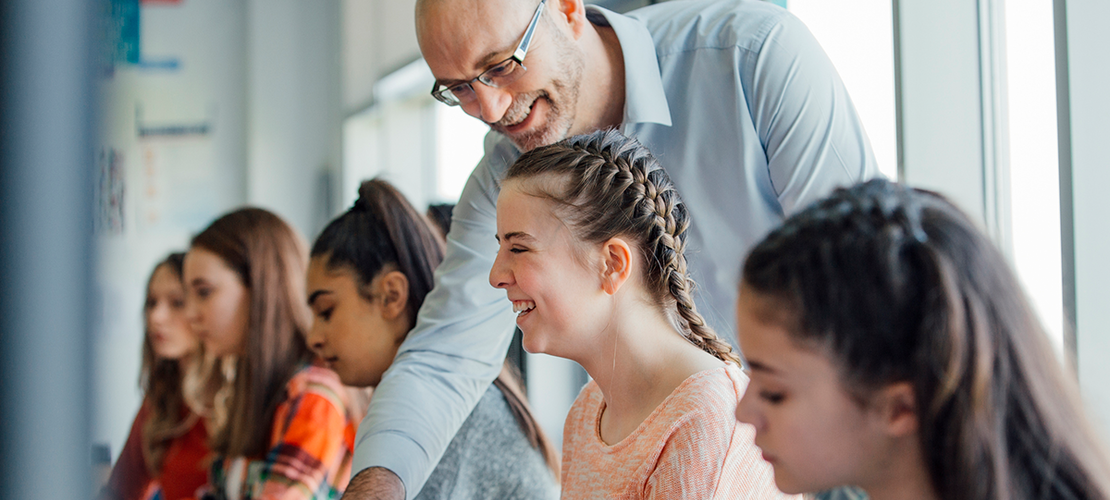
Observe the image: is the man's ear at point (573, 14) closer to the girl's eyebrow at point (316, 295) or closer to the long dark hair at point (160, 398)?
the girl's eyebrow at point (316, 295)

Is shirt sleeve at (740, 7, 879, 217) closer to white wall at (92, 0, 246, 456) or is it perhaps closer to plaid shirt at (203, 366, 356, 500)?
plaid shirt at (203, 366, 356, 500)

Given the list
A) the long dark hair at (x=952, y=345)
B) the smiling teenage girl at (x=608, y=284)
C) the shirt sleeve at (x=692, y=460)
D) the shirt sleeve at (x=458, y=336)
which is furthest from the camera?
the shirt sleeve at (x=458, y=336)

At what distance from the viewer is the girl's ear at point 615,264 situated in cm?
89

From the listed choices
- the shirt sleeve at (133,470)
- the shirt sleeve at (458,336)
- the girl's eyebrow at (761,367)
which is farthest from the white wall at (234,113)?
the girl's eyebrow at (761,367)

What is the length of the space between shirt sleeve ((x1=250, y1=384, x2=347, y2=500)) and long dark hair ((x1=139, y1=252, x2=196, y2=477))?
21.6 inches

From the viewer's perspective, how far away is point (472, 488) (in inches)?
47.7

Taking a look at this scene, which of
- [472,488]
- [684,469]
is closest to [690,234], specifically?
[684,469]

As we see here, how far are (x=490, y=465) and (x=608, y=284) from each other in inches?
18.5

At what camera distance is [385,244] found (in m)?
1.48

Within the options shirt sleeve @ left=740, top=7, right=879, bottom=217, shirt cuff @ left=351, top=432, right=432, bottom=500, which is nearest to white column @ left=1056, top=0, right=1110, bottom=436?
shirt sleeve @ left=740, top=7, right=879, bottom=217

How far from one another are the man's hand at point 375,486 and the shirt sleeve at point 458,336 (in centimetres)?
9

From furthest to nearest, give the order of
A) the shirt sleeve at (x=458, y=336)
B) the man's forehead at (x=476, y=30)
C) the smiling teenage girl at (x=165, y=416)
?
the smiling teenage girl at (x=165, y=416) → the shirt sleeve at (x=458, y=336) → the man's forehead at (x=476, y=30)

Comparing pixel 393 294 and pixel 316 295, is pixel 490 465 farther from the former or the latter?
pixel 316 295

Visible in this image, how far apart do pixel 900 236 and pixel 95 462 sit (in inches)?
18.7
